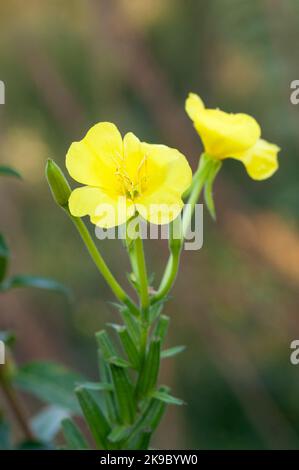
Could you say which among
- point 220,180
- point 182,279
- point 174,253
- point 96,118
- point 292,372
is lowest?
point 292,372

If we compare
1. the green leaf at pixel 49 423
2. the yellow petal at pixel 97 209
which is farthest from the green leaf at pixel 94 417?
the green leaf at pixel 49 423

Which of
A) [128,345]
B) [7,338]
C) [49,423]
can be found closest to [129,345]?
[128,345]

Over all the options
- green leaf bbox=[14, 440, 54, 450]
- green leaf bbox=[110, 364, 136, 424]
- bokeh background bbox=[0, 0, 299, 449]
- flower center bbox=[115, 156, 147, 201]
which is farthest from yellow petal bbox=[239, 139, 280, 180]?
bokeh background bbox=[0, 0, 299, 449]

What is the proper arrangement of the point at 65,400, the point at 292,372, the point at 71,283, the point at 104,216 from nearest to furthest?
the point at 104,216, the point at 65,400, the point at 292,372, the point at 71,283

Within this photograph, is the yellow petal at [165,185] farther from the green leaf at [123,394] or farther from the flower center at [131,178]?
the green leaf at [123,394]

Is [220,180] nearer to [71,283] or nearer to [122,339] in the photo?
[71,283]

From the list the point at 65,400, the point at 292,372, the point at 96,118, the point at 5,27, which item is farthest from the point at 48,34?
the point at 65,400

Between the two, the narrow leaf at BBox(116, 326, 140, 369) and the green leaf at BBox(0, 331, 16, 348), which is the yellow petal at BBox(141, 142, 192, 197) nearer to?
the narrow leaf at BBox(116, 326, 140, 369)

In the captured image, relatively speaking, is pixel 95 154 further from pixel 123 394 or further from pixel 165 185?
pixel 123 394

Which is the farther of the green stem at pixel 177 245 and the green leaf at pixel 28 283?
the green leaf at pixel 28 283
